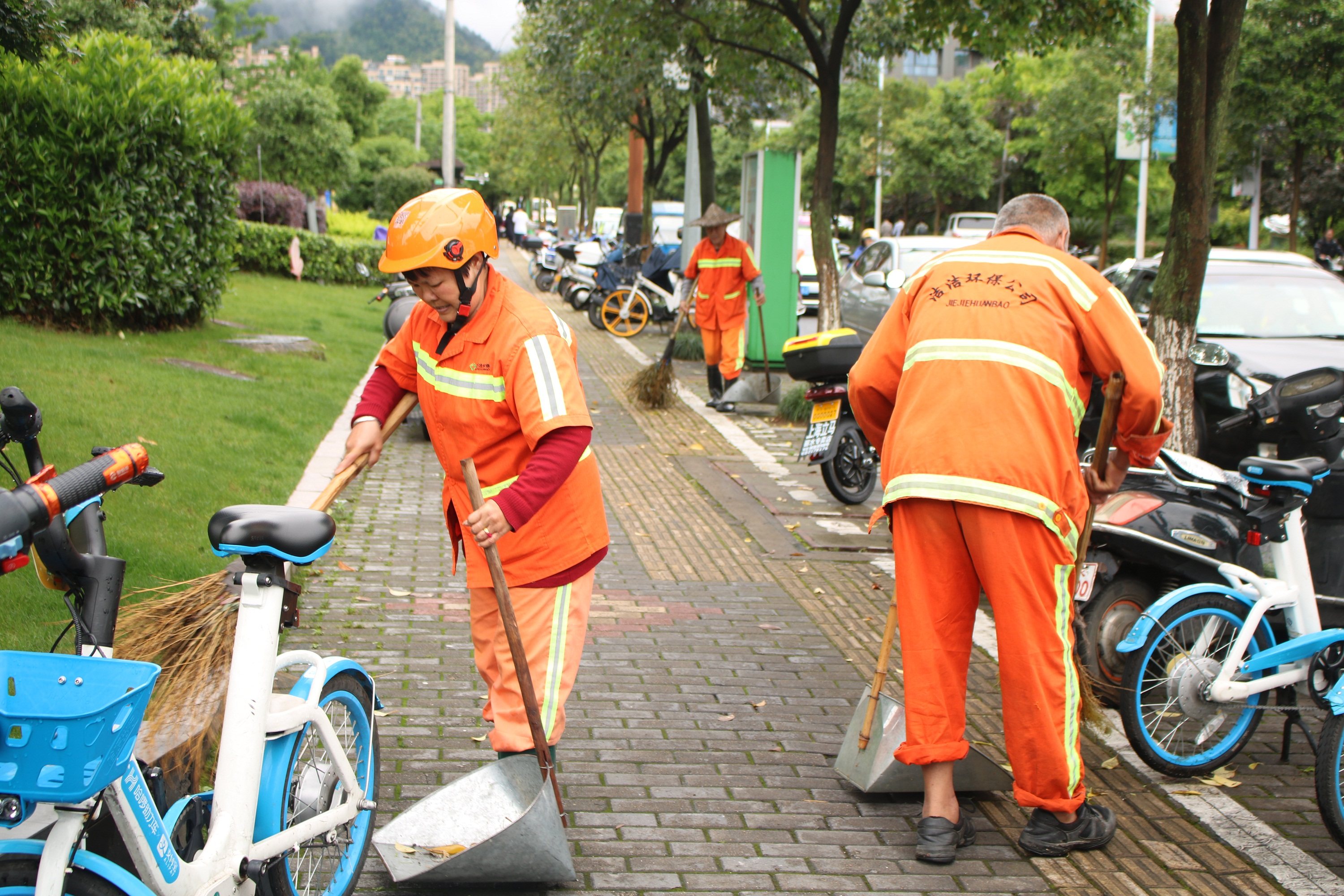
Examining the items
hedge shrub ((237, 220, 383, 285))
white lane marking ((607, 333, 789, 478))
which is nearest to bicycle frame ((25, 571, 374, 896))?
white lane marking ((607, 333, 789, 478))

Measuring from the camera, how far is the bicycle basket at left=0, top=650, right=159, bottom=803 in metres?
2.03

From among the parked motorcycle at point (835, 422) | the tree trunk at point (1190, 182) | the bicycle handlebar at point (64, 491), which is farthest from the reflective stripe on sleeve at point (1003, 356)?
the parked motorcycle at point (835, 422)

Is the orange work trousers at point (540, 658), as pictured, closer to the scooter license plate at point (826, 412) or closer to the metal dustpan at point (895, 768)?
the metal dustpan at point (895, 768)

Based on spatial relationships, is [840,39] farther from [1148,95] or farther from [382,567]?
[1148,95]

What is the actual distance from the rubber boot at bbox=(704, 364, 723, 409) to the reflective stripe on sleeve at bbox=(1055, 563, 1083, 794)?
30.0 feet

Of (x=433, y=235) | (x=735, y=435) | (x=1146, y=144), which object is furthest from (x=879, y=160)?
(x=433, y=235)

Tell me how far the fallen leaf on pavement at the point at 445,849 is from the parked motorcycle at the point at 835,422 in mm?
5437

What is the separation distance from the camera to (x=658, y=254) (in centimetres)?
1998

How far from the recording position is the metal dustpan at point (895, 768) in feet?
13.3

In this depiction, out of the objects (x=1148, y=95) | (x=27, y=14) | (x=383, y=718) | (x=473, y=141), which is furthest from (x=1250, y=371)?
(x=473, y=141)

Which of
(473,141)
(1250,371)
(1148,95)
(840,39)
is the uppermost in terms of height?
(473,141)

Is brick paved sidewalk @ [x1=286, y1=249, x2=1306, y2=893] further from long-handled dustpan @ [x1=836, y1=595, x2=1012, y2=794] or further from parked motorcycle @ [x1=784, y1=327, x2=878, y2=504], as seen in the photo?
parked motorcycle @ [x1=784, y1=327, x2=878, y2=504]

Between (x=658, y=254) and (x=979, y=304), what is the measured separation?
54.4ft

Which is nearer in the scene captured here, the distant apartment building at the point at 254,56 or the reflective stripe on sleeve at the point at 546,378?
the reflective stripe on sleeve at the point at 546,378
